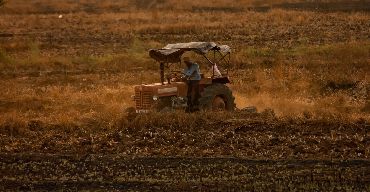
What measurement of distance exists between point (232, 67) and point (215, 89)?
1157 centimetres

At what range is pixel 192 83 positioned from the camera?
56.7 ft

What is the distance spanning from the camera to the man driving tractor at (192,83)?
17.2m

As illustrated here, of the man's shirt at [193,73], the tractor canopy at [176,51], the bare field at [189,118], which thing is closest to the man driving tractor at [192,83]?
the man's shirt at [193,73]

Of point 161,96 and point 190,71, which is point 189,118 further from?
point 190,71

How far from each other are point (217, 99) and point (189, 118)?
186cm

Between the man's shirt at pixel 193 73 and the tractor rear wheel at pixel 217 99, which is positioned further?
the tractor rear wheel at pixel 217 99

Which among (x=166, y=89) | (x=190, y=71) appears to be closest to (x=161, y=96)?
(x=166, y=89)

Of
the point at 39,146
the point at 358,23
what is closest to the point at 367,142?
the point at 39,146

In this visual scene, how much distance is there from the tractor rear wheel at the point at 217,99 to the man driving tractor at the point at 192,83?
163 mm

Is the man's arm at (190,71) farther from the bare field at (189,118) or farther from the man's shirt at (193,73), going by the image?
the bare field at (189,118)

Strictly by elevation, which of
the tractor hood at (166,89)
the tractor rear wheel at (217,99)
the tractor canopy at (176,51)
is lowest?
the tractor rear wheel at (217,99)

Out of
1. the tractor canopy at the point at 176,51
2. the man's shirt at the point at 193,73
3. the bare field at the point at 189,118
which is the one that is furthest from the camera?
the tractor canopy at the point at 176,51

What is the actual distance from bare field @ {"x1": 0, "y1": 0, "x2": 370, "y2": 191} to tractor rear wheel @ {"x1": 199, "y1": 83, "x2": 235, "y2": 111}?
0.68 meters

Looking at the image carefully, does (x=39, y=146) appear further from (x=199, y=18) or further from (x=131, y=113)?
(x=199, y=18)
